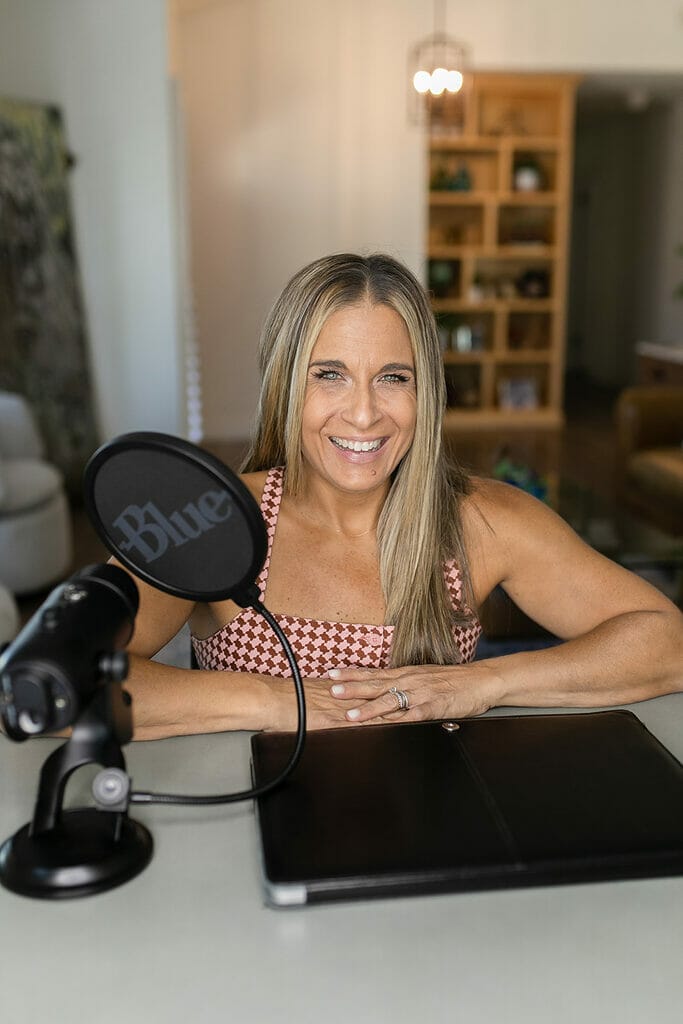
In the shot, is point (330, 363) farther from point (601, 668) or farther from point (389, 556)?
point (601, 668)

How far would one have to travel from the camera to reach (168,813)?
895 mm

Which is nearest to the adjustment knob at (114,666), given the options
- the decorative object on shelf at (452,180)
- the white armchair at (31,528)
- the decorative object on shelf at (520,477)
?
the decorative object on shelf at (520,477)

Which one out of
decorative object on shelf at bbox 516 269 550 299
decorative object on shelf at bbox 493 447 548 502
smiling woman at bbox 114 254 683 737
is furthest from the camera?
decorative object on shelf at bbox 516 269 550 299

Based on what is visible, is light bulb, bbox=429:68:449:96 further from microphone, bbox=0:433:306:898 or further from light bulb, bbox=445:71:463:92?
microphone, bbox=0:433:306:898

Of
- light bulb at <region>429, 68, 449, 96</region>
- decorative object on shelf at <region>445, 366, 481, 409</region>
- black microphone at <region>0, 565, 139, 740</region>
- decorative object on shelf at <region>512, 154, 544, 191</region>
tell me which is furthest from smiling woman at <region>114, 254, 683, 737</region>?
decorative object on shelf at <region>512, 154, 544, 191</region>

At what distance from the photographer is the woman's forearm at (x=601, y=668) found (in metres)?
1.19

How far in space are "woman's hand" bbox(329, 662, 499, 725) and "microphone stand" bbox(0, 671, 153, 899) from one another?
1.17ft

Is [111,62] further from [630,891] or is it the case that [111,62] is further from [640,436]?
[630,891]

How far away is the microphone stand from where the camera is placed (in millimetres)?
779

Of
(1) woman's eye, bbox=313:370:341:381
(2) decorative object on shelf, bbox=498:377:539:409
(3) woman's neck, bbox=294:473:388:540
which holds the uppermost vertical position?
(1) woman's eye, bbox=313:370:341:381

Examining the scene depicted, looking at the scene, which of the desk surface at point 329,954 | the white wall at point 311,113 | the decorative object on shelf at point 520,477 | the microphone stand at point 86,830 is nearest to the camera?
the desk surface at point 329,954

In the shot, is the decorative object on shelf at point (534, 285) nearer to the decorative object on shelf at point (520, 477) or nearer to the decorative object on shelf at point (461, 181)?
the decorative object on shelf at point (461, 181)

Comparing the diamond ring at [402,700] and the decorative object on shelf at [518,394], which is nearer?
the diamond ring at [402,700]

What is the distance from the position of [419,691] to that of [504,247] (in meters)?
7.14
